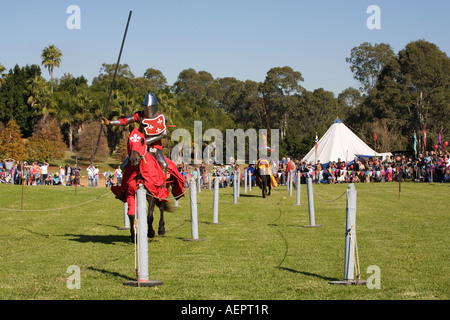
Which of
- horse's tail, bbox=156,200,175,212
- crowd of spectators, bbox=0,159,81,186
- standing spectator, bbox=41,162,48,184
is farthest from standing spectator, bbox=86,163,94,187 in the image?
horse's tail, bbox=156,200,175,212

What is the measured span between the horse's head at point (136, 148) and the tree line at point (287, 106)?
48976 mm

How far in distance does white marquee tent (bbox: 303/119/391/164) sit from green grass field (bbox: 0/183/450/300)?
109 ft

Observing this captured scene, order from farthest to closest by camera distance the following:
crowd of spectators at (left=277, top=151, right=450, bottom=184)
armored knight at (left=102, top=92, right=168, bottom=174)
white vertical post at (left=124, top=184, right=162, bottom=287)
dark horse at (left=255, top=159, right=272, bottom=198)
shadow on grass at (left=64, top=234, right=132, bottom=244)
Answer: crowd of spectators at (left=277, top=151, right=450, bottom=184), dark horse at (left=255, top=159, right=272, bottom=198), armored knight at (left=102, top=92, right=168, bottom=174), shadow on grass at (left=64, top=234, right=132, bottom=244), white vertical post at (left=124, top=184, right=162, bottom=287)

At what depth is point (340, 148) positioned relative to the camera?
52844 millimetres

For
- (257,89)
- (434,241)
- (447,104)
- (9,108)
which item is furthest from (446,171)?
(257,89)

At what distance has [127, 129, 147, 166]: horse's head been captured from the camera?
1148 cm

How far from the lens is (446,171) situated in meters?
37.6

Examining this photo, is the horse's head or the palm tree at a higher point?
the palm tree

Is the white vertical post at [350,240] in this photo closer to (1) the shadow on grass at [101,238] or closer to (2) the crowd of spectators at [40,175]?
(1) the shadow on grass at [101,238]

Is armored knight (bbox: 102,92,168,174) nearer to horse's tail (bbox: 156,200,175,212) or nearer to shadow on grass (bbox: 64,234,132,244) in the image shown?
horse's tail (bbox: 156,200,175,212)

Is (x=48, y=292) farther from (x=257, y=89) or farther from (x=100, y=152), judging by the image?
(x=257, y=89)

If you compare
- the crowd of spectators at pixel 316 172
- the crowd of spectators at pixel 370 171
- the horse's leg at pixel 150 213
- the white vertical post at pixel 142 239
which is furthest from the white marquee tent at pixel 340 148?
the white vertical post at pixel 142 239

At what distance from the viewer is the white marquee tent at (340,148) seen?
52500 millimetres

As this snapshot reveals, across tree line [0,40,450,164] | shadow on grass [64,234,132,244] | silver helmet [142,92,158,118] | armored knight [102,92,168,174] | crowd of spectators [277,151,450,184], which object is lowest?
shadow on grass [64,234,132,244]
